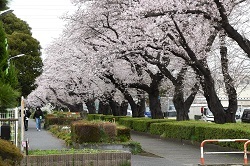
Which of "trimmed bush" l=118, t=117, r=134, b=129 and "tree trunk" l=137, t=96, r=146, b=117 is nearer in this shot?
"trimmed bush" l=118, t=117, r=134, b=129

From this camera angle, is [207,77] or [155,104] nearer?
[207,77]

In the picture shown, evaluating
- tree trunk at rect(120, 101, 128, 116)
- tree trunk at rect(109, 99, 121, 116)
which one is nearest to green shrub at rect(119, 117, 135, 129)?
tree trunk at rect(109, 99, 121, 116)

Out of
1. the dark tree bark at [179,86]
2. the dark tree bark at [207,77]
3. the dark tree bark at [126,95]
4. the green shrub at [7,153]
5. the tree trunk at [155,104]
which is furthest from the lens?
the dark tree bark at [126,95]

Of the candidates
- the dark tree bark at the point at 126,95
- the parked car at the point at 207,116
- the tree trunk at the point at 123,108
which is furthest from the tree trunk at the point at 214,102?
the tree trunk at the point at 123,108

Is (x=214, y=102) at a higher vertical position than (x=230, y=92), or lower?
lower

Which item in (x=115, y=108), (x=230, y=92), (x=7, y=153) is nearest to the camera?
(x=7, y=153)

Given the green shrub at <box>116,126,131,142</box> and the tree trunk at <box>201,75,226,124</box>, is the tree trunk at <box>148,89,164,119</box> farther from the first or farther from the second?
the green shrub at <box>116,126,131,142</box>

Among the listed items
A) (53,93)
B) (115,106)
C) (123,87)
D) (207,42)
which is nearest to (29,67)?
(115,106)

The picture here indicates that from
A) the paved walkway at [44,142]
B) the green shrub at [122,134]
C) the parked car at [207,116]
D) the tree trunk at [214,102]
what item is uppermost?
the tree trunk at [214,102]

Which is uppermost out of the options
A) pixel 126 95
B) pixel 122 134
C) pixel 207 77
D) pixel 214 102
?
pixel 207 77

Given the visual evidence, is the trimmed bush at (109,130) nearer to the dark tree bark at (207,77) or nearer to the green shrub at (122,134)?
the green shrub at (122,134)

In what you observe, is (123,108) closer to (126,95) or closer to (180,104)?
(126,95)

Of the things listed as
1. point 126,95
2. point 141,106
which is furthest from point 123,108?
point 126,95

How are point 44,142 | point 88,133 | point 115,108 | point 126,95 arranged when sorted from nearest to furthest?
1. point 88,133
2. point 44,142
3. point 126,95
4. point 115,108
